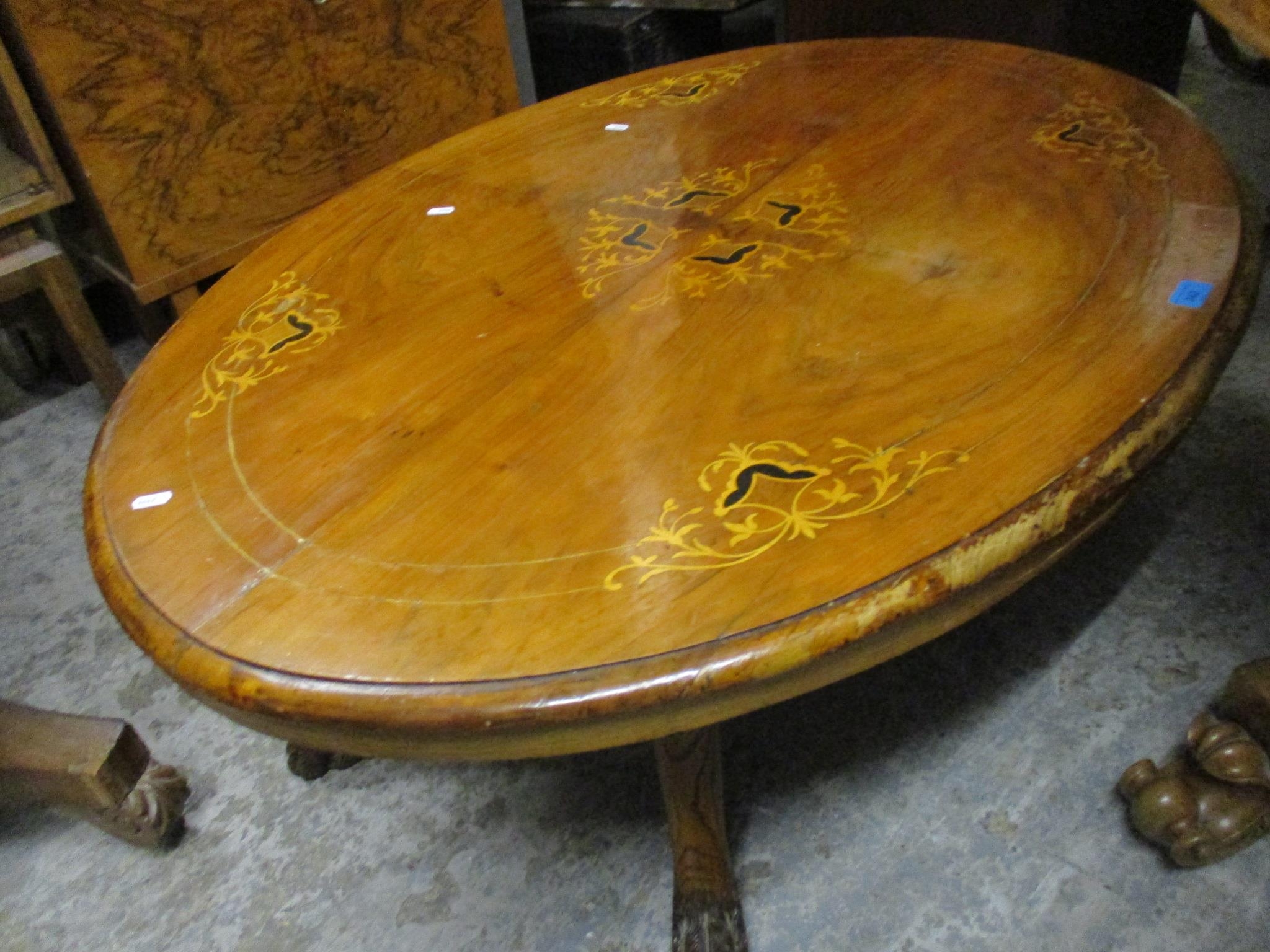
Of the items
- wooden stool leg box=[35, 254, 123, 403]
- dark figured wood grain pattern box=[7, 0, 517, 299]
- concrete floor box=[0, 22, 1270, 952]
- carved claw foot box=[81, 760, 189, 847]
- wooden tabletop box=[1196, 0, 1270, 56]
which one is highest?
wooden tabletop box=[1196, 0, 1270, 56]

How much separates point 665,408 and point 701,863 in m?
0.50

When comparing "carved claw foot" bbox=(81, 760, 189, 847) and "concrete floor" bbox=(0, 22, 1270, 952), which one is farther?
"carved claw foot" bbox=(81, 760, 189, 847)

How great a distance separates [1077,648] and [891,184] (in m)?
0.68

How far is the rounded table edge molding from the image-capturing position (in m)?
0.68

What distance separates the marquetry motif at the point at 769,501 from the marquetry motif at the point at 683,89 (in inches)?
34.0

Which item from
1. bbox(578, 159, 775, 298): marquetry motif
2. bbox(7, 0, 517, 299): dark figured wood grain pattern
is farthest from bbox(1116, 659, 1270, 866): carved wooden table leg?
bbox(7, 0, 517, 299): dark figured wood grain pattern

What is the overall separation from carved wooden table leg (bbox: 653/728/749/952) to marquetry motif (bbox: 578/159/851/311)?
49 cm

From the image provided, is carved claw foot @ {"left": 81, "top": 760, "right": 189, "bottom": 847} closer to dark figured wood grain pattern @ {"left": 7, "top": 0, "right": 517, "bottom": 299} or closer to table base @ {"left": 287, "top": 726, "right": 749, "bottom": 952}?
table base @ {"left": 287, "top": 726, "right": 749, "bottom": 952}

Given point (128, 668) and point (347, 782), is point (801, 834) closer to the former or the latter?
point (347, 782)

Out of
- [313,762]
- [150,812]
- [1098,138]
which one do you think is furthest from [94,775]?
[1098,138]

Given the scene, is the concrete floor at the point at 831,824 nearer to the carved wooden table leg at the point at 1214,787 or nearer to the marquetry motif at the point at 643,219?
the carved wooden table leg at the point at 1214,787

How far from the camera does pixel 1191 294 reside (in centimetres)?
93

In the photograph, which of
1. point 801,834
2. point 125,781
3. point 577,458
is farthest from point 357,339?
point 801,834

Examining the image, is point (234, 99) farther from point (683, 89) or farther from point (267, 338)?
point (267, 338)
